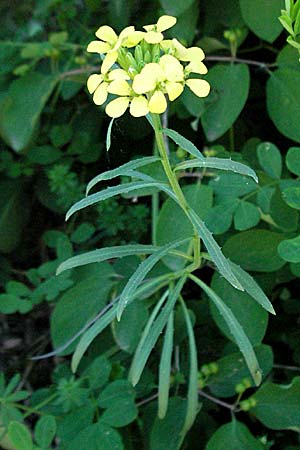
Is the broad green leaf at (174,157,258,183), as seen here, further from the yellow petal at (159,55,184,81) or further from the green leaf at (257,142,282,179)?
the green leaf at (257,142,282,179)

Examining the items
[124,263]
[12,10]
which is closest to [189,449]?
[124,263]

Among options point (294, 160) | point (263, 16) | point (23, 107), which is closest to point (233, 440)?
point (294, 160)

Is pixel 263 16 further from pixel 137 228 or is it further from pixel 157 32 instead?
pixel 157 32

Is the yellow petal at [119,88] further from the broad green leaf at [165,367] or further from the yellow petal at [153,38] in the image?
the broad green leaf at [165,367]

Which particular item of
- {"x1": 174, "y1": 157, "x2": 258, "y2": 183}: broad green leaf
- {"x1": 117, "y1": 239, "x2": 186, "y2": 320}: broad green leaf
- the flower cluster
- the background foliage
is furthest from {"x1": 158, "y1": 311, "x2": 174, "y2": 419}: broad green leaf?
the flower cluster

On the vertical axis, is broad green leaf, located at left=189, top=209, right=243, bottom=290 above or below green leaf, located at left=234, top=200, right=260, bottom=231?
above

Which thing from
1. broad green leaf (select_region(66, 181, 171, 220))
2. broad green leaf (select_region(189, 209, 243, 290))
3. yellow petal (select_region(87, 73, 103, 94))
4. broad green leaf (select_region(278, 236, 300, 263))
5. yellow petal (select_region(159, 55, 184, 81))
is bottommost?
broad green leaf (select_region(278, 236, 300, 263))

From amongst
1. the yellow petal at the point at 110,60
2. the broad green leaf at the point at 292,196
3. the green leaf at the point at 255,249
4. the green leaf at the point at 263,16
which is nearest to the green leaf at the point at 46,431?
the green leaf at the point at 255,249

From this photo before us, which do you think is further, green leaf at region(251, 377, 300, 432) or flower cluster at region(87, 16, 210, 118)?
green leaf at region(251, 377, 300, 432)
